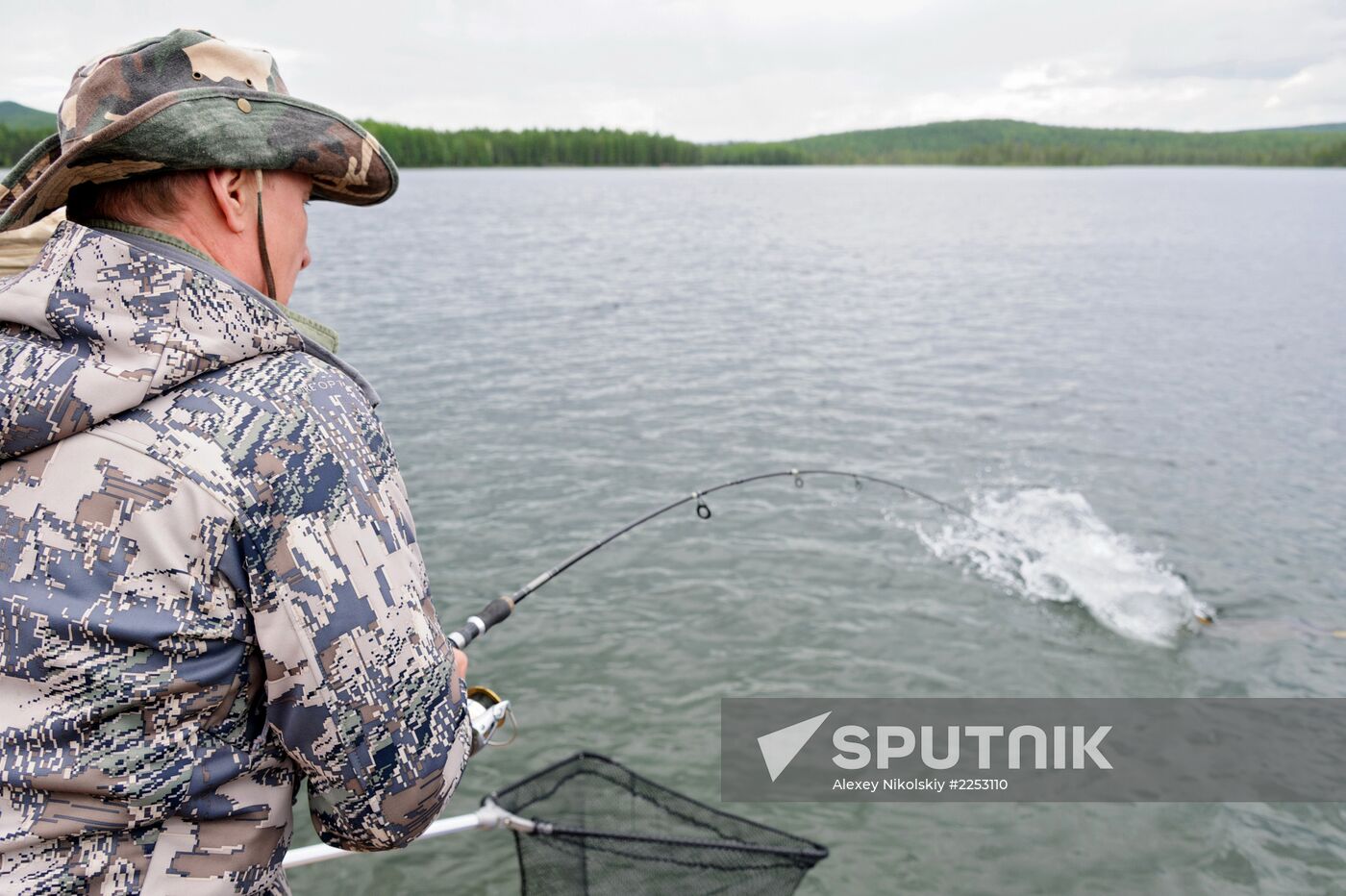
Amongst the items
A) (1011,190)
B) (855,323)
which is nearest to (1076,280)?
(855,323)

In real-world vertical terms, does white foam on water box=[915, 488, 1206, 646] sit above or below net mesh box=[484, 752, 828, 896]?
below

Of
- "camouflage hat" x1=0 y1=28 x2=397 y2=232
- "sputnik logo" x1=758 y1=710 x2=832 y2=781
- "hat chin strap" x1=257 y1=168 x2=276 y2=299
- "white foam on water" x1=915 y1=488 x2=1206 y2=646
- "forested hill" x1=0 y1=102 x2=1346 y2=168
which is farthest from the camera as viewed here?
"forested hill" x1=0 y1=102 x2=1346 y2=168

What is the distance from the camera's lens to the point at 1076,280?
2975 centimetres

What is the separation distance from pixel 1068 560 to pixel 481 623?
290 inches

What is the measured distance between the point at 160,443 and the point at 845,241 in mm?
44470

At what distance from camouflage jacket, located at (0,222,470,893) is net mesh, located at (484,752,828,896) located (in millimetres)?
2694

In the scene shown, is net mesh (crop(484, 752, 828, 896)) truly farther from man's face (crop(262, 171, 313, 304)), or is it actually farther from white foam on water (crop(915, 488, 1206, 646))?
white foam on water (crop(915, 488, 1206, 646))

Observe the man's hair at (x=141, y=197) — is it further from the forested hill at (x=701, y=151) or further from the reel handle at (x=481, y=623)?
the forested hill at (x=701, y=151)

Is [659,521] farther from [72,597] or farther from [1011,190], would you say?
[1011,190]

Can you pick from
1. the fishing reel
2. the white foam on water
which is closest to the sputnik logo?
the white foam on water

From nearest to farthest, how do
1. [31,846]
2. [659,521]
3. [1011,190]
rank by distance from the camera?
[31,846] < [659,521] < [1011,190]

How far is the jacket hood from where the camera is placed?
4.61ft

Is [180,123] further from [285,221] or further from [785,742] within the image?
[785,742]

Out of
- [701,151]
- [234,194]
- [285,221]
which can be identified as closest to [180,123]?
[234,194]
